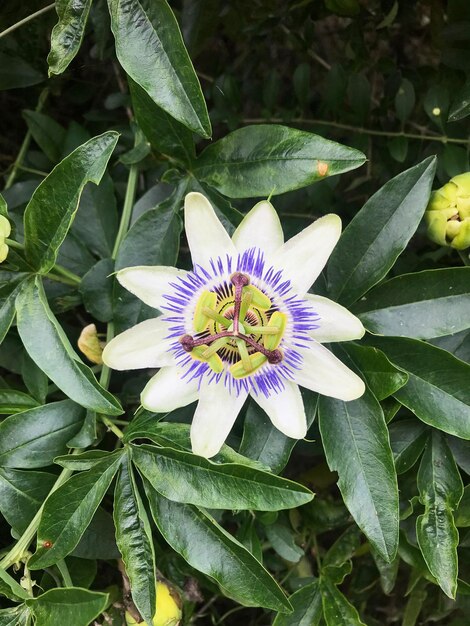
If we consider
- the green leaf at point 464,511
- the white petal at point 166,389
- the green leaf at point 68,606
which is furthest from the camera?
the green leaf at point 464,511

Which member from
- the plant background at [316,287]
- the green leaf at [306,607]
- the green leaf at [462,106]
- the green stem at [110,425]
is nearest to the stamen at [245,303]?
the plant background at [316,287]

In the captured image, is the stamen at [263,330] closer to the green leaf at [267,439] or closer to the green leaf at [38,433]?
the green leaf at [267,439]

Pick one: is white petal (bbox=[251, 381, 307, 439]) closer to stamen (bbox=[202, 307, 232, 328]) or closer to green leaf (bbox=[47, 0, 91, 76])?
stamen (bbox=[202, 307, 232, 328])

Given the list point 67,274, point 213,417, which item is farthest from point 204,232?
point 67,274

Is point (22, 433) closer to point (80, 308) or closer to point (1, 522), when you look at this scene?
point (1, 522)

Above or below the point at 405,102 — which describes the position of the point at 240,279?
above

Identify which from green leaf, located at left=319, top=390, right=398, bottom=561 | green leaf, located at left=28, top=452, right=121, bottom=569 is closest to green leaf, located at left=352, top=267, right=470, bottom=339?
green leaf, located at left=319, top=390, right=398, bottom=561

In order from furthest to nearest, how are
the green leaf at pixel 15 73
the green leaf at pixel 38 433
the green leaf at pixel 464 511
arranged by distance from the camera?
the green leaf at pixel 15 73 → the green leaf at pixel 464 511 → the green leaf at pixel 38 433

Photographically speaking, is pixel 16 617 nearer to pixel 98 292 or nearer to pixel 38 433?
pixel 38 433
